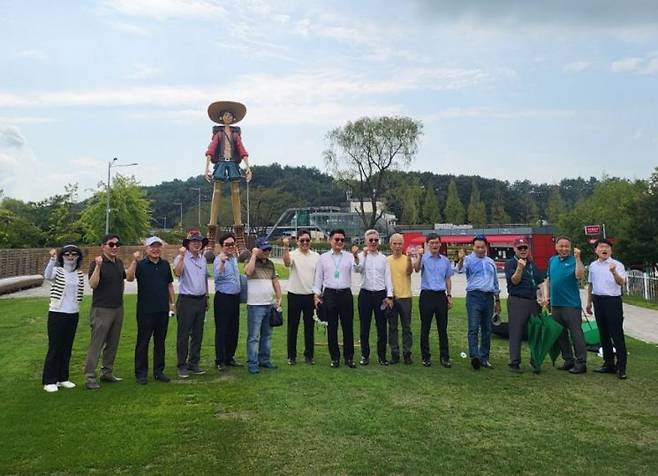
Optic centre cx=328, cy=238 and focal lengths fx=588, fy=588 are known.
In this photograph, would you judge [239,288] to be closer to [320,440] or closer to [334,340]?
[334,340]

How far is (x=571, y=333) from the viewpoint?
24.7 feet

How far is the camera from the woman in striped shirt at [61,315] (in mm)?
6371

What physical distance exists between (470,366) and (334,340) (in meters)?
1.85

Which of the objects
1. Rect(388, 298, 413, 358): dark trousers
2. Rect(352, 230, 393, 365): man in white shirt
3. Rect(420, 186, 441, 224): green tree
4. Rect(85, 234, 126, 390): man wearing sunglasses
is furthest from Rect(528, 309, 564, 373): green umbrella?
Rect(420, 186, 441, 224): green tree

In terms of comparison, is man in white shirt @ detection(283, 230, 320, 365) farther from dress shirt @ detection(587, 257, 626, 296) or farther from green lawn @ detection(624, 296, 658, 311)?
green lawn @ detection(624, 296, 658, 311)

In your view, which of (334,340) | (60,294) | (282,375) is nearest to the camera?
(60,294)

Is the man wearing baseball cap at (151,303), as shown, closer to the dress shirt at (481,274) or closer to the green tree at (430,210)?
the dress shirt at (481,274)

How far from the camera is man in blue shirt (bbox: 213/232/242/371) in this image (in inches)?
288

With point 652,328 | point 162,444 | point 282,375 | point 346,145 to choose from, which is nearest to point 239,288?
point 282,375

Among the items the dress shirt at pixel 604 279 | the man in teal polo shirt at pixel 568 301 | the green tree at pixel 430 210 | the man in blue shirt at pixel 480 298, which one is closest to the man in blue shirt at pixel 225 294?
the man in blue shirt at pixel 480 298

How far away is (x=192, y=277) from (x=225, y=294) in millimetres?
494

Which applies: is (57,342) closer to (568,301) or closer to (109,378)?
(109,378)

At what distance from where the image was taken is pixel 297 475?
403 centimetres

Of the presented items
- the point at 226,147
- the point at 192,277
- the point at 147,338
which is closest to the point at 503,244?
the point at 226,147
